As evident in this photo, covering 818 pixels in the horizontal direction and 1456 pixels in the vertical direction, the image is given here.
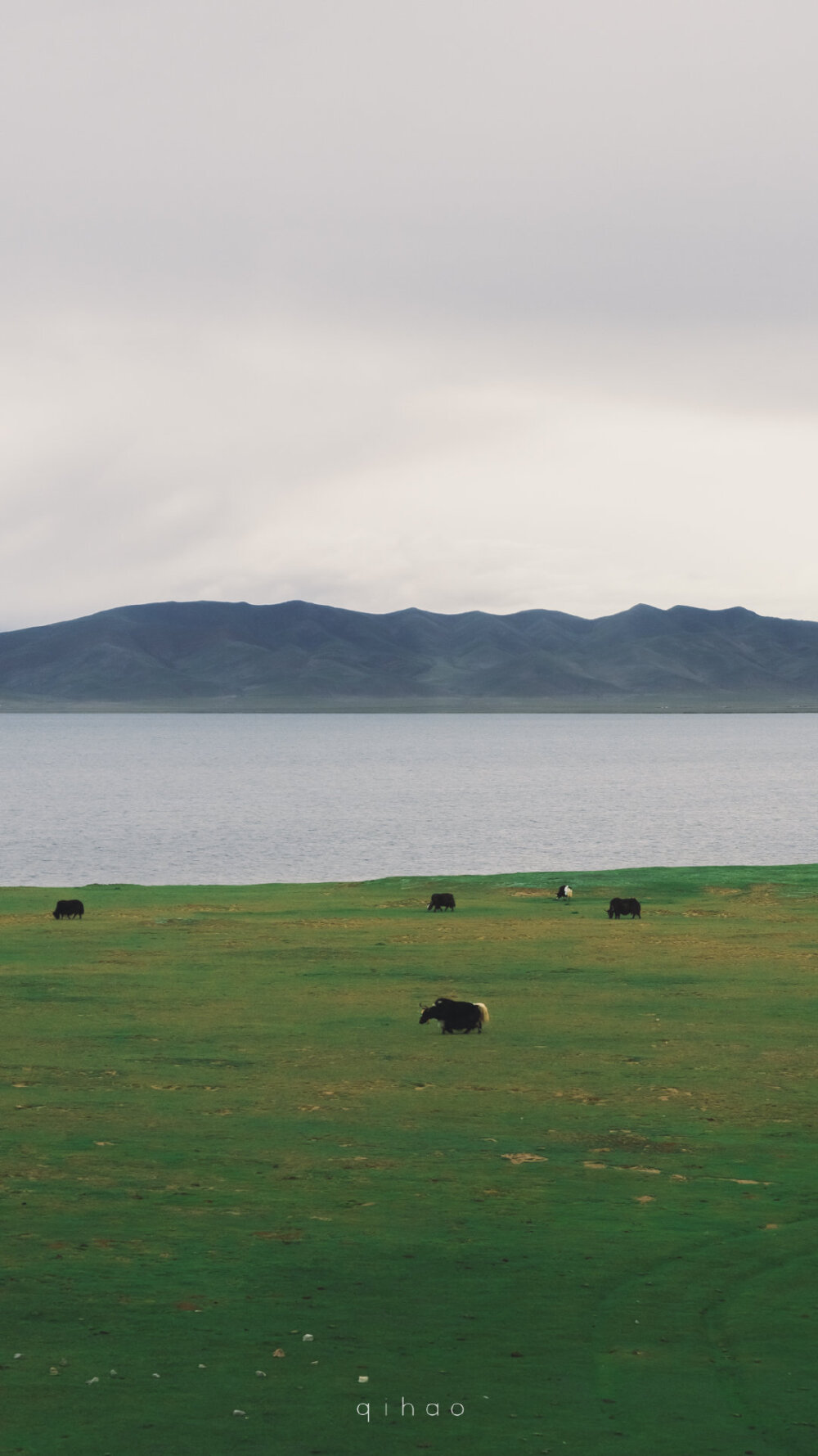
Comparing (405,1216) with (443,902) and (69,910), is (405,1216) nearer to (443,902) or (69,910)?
(69,910)

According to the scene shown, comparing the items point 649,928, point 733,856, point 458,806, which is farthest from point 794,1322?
point 458,806

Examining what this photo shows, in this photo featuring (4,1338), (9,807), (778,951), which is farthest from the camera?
(9,807)

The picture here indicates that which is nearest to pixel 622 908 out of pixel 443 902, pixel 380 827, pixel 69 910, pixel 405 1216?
pixel 443 902

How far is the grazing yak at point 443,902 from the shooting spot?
157 ft

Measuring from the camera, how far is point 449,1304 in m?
12.5

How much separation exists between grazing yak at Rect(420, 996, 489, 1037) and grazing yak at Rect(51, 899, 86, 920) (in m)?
22.1

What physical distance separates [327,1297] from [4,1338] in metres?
2.76

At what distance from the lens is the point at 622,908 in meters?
44.8

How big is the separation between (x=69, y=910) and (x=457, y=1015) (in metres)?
22.9

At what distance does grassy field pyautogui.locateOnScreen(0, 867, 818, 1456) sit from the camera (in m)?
10.5

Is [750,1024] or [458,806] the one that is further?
[458,806]

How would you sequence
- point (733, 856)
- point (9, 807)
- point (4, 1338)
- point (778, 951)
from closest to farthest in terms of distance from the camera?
point (4, 1338) < point (778, 951) < point (733, 856) < point (9, 807)

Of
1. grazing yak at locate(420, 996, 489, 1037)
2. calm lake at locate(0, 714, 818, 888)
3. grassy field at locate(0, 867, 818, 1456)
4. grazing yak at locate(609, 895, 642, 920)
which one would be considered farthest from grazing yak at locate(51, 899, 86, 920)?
calm lake at locate(0, 714, 818, 888)

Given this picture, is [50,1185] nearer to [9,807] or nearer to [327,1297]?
[327,1297]
